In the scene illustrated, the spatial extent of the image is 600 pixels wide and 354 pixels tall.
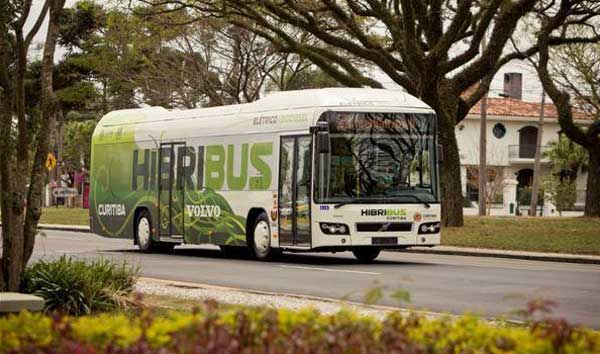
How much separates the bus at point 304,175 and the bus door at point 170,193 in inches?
0.9

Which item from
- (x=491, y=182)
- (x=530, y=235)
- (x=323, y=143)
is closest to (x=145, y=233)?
(x=323, y=143)

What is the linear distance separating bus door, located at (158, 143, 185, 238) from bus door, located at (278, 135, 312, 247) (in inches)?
168

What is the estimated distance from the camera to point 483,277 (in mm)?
21766

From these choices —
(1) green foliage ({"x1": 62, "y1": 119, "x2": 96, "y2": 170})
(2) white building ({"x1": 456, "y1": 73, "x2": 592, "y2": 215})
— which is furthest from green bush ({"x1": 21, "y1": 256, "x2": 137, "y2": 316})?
(1) green foliage ({"x1": 62, "y1": 119, "x2": 96, "y2": 170})

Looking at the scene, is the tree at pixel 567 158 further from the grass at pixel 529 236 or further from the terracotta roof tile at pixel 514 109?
the grass at pixel 529 236

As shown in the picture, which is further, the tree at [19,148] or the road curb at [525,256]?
the road curb at [525,256]

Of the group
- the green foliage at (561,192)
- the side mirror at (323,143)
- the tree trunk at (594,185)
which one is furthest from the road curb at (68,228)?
the green foliage at (561,192)

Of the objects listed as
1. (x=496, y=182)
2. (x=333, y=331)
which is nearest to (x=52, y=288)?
(x=333, y=331)

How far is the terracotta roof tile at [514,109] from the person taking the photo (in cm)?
8812

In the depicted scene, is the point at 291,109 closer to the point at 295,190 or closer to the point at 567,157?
the point at 295,190

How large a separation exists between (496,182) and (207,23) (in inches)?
1249

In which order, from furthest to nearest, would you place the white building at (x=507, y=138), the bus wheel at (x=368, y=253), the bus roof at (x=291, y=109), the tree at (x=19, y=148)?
1. the white building at (x=507, y=138)
2. the bus wheel at (x=368, y=253)
3. the bus roof at (x=291, y=109)
4. the tree at (x=19, y=148)

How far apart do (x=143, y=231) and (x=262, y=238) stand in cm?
527

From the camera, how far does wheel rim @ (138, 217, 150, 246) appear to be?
30.6 meters
